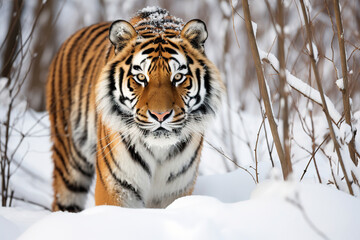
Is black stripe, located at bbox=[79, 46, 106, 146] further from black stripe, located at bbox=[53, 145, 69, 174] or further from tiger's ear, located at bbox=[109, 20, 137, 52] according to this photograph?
tiger's ear, located at bbox=[109, 20, 137, 52]

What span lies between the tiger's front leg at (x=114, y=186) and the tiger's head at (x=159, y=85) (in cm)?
17

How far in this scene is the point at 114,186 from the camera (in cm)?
278

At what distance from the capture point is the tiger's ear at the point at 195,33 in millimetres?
2703

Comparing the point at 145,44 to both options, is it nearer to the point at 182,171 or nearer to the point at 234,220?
the point at 182,171

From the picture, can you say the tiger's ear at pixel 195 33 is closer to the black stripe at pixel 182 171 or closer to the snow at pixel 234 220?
the black stripe at pixel 182 171

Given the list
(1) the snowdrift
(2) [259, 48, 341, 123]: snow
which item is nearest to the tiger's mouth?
(2) [259, 48, 341, 123]: snow

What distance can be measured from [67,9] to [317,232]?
34.1 feet


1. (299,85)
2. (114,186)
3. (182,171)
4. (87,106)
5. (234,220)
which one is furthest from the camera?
(87,106)

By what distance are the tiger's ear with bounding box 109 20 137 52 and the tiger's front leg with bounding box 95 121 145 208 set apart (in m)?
0.56

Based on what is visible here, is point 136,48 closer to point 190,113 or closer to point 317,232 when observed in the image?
point 190,113

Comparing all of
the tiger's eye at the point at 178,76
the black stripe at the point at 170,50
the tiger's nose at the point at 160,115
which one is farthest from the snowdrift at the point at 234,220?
the black stripe at the point at 170,50

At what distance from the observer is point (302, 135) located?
345 centimetres

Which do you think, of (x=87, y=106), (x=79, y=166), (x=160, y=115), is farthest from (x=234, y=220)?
(x=79, y=166)

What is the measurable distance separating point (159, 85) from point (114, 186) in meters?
0.73
